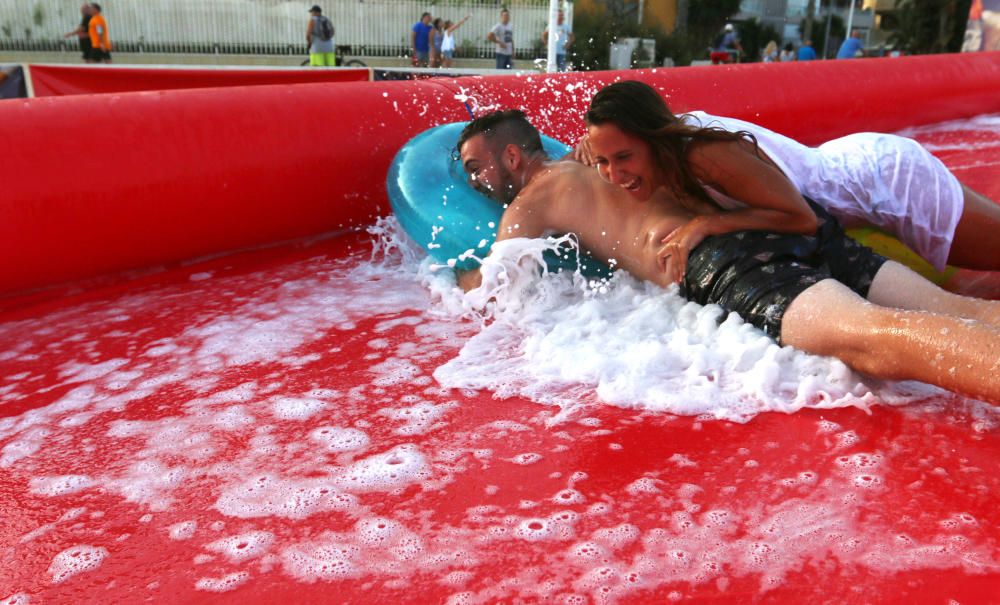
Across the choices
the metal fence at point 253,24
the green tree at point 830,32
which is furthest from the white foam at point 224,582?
the green tree at point 830,32

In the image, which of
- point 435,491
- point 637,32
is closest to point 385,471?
point 435,491

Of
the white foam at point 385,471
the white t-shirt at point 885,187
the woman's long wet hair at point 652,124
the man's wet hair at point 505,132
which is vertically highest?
the woman's long wet hair at point 652,124

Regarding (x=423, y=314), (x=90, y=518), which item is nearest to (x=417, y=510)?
(x=90, y=518)

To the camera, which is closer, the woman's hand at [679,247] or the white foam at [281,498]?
the white foam at [281,498]

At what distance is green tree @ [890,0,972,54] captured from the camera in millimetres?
15992

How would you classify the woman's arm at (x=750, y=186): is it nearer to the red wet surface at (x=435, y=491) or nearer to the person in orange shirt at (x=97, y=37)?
the red wet surface at (x=435, y=491)

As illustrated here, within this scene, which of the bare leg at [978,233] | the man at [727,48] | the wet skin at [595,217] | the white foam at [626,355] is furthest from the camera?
the man at [727,48]

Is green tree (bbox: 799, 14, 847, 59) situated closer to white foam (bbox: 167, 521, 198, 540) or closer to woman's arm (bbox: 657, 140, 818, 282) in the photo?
woman's arm (bbox: 657, 140, 818, 282)

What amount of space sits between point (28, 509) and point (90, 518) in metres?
0.14

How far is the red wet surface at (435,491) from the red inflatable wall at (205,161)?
2.07 feet

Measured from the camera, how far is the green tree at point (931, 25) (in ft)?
52.5

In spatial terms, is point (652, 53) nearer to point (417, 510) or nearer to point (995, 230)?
point (995, 230)

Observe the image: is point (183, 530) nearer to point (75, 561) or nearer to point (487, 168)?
point (75, 561)

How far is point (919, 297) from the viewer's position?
212 centimetres
